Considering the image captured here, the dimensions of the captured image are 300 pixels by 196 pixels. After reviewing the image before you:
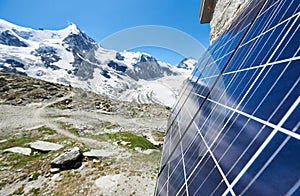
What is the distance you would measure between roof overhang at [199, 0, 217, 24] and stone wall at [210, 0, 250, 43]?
1740mm

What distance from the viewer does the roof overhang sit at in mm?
15980

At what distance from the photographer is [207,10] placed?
16.6 meters

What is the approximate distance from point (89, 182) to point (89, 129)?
14.9m

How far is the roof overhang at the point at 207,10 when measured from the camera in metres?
16.0

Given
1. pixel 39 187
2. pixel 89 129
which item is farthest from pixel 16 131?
pixel 39 187

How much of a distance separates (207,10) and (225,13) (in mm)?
4391

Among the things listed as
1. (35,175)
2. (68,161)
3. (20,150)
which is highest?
(68,161)

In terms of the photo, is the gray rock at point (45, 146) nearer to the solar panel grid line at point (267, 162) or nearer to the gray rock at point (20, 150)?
the gray rock at point (20, 150)

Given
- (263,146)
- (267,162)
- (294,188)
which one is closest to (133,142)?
(263,146)

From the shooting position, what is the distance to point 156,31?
51312 mm

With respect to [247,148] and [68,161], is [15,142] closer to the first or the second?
[68,161]

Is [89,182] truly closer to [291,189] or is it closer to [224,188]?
[224,188]

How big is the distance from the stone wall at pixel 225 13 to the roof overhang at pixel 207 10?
1.74 metres

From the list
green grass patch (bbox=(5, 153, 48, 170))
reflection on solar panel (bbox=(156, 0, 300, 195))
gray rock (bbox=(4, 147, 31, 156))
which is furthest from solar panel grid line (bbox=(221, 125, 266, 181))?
gray rock (bbox=(4, 147, 31, 156))
